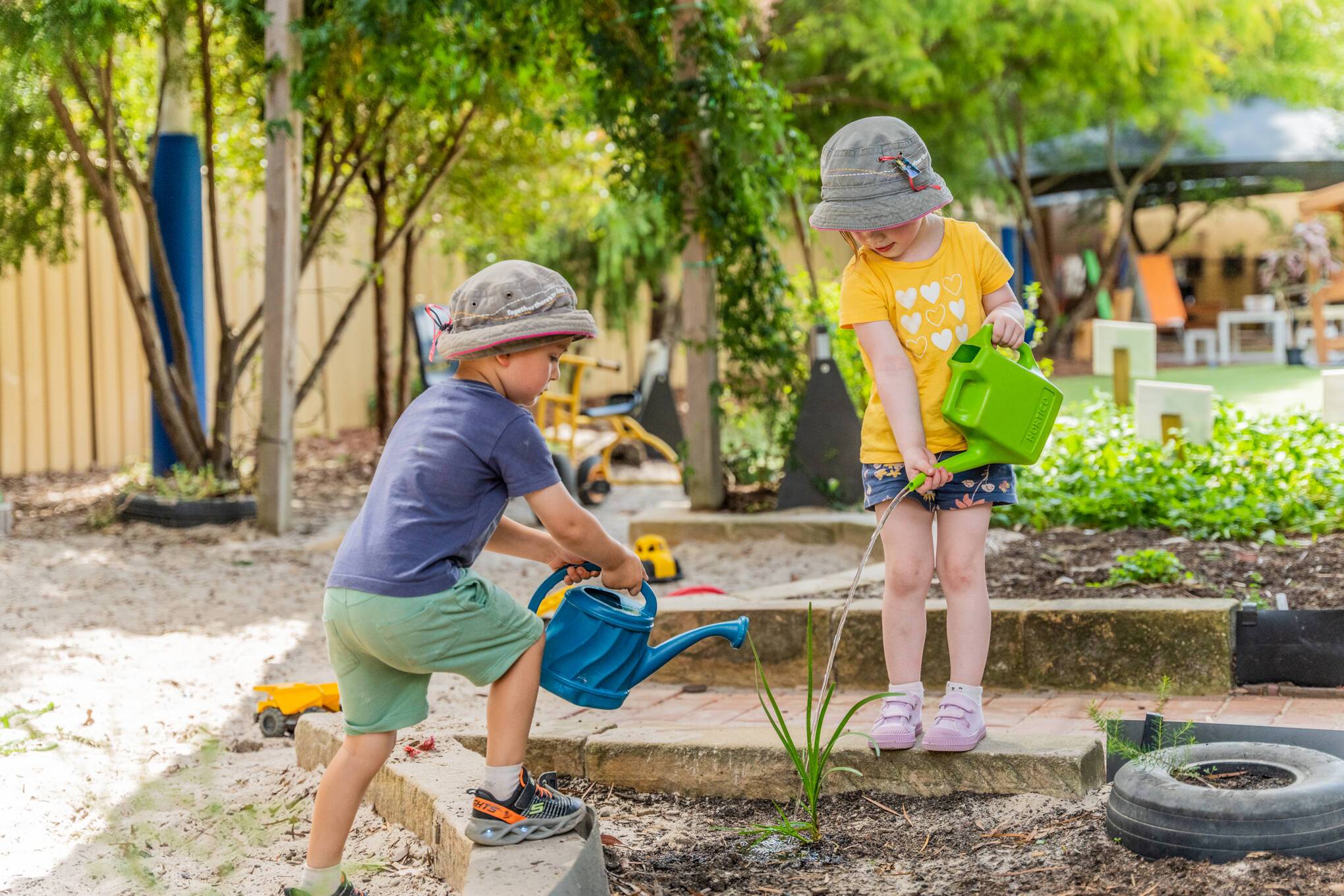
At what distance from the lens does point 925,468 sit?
253 centimetres

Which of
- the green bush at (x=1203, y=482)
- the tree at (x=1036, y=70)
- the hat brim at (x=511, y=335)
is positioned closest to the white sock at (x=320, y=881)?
the hat brim at (x=511, y=335)

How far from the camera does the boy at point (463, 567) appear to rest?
2.16 meters

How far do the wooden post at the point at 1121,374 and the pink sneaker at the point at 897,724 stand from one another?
5223mm

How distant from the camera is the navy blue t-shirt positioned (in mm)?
2156

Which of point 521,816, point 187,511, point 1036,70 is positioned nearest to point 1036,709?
point 521,816

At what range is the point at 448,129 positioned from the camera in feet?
27.5

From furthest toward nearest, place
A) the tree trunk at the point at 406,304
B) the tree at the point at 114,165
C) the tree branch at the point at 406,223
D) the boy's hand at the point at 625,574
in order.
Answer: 1. the tree trunk at the point at 406,304
2. the tree branch at the point at 406,223
3. the tree at the point at 114,165
4. the boy's hand at the point at 625,574

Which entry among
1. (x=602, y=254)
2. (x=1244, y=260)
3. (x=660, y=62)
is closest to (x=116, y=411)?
(x=602, y=254)

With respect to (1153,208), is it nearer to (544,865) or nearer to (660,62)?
(660,62)

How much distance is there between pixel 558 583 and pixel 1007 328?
3.44 feet

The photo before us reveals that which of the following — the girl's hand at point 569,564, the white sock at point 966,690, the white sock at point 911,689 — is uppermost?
the girl's hand at point 569,564

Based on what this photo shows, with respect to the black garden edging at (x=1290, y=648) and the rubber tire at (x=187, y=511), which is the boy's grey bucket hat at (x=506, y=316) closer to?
the black garden edging at (x=1290, y=648)

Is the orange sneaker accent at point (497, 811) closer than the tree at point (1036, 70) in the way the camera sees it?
Yes

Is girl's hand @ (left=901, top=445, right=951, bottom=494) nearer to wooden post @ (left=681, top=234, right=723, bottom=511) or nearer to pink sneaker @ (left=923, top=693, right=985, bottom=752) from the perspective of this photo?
pink sneaker @ (left=923, top=693, right=985, bottom=752)
